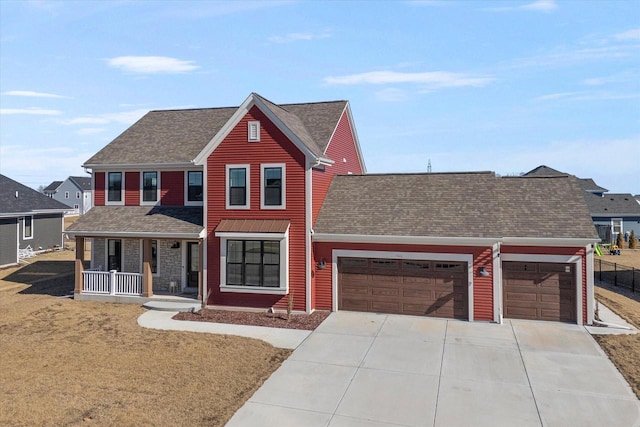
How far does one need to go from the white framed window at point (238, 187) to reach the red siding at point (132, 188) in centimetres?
604

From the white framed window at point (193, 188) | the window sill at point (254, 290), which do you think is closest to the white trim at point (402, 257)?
the window sill at point (254, 290)

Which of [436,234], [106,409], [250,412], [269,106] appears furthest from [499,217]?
[106,409]

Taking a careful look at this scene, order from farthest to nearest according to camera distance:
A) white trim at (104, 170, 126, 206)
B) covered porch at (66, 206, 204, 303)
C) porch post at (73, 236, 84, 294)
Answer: white trim at (104, 170, 126, 206) < porch post at (73, 236, 84, 294) < covered porch at (66, 206, 204, 303)

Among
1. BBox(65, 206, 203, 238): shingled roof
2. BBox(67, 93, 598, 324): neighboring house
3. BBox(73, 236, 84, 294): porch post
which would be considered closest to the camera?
BBox(67, 93, 598, 324): neighboring house

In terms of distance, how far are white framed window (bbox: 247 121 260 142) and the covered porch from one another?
438 centimetres

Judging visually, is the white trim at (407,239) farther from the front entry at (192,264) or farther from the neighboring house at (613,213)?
the neighboring house at (613,213)

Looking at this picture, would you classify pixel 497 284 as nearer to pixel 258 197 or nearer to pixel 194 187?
pixel 258 197

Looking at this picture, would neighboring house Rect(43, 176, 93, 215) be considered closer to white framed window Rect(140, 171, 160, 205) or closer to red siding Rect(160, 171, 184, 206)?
white framed window Rect(140, 171, 160, 205)

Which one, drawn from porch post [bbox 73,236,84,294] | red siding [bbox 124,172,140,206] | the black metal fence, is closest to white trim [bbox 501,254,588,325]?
the black metal fence

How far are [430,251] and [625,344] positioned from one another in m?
6.49

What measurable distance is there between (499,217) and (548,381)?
23.0ft

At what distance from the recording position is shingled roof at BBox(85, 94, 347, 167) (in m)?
20.3

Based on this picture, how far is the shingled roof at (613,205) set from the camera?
47312 millimetres

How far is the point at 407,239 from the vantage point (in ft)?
52.8
